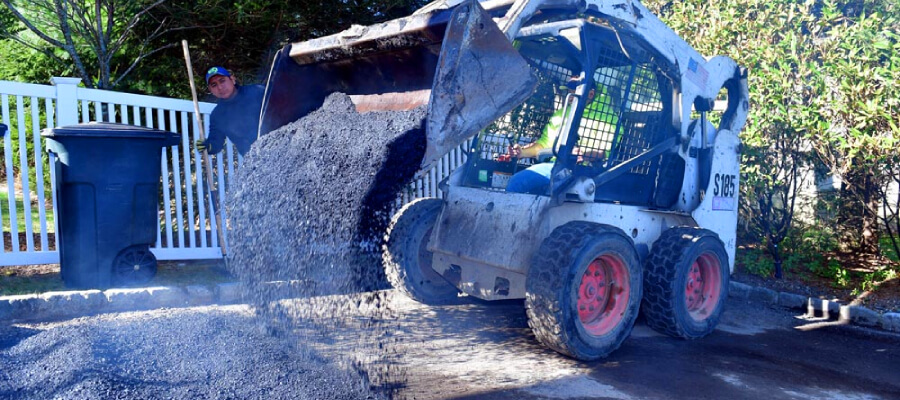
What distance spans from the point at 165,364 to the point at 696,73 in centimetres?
396

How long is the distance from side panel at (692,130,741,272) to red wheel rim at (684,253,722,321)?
35 cm

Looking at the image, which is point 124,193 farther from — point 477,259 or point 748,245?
point 748,245

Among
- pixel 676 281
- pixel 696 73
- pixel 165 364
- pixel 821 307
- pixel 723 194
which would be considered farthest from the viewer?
pixel 821 307

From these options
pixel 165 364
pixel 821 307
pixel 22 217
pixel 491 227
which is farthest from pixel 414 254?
pixel 22 217

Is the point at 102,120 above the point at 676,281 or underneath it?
above

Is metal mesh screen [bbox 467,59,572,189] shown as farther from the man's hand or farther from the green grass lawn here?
the green grass lawn

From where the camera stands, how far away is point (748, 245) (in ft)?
24.8

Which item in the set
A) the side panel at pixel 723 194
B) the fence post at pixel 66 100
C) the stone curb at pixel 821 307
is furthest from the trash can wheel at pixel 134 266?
the stone curb at pixel 821 307

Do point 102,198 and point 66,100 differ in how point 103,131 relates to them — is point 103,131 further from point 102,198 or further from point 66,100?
point 66,100

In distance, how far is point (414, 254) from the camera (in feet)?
16.2

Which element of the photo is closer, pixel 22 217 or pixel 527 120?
pixel 527 120

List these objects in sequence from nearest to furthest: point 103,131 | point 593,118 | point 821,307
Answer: point 593,118, point 103,131, point 821,307

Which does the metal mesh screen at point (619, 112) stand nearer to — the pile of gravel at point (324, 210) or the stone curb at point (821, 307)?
the pile of gravel at point (324, 210)

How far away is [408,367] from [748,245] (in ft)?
17.1
